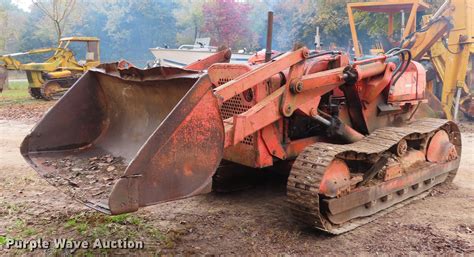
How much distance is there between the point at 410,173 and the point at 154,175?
314 centimetres

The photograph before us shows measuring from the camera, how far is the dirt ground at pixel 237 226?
415cm

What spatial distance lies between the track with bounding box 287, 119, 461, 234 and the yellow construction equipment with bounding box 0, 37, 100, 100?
43.4 feet

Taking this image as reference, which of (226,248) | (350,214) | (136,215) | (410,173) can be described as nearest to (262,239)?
(226,248)

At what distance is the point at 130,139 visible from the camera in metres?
4.75

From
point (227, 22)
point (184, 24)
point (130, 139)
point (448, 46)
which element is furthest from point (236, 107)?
point (184, 24)

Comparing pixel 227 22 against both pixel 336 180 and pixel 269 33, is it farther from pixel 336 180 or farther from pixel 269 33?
pixel 336 180

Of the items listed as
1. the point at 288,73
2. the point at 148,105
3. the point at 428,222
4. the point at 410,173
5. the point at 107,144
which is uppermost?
the point at 288,73

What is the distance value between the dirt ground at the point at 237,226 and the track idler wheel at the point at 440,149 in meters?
0.42

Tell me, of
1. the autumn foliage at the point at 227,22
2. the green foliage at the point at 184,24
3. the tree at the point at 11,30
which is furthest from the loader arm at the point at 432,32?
the tree at the point at 11,30

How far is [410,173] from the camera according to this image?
208 inches

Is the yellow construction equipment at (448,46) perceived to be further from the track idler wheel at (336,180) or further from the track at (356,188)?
the track idler wheel at (336,180)

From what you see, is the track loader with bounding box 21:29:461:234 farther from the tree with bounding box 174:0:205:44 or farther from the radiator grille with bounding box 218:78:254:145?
the tree with bounding box 174:0:205:44

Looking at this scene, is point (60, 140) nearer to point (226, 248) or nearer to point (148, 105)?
point (148, 105)

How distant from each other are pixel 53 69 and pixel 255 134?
46.7ft
